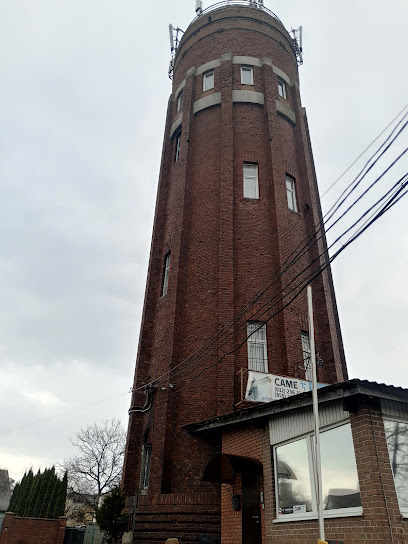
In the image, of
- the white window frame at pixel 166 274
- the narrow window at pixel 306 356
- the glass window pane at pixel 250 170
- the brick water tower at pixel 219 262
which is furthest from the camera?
the glass window pane at pixel 250 170

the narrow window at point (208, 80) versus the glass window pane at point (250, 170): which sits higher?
the narrow window at point (208, 80)

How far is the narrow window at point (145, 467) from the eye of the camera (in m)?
13.6

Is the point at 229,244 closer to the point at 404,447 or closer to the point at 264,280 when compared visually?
the point at 264,280

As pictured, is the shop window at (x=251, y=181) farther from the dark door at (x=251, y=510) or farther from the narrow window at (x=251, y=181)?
the dark door at (x=251, y=510)

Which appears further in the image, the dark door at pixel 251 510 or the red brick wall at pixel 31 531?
the red brick wall at pixel 31 531

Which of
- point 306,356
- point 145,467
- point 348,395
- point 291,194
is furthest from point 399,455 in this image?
point 291,194

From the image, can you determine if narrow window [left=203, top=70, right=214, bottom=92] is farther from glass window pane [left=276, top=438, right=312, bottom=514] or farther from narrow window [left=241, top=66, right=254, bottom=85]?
glass window pane [left=276, top=438, right=312, bottom=514]

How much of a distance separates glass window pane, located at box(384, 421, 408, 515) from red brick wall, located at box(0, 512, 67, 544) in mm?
18594

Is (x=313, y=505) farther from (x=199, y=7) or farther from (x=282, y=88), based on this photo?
(x=199, y=7)

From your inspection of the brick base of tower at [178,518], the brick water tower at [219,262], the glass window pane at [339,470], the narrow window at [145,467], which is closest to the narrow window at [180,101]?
the brick water tower at [219,262]

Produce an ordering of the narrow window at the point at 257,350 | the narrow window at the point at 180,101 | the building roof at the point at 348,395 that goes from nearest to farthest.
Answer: the building roof at the point at 348,395, the narrow window at the point at 257,350, the narrow window at the point at 180,101

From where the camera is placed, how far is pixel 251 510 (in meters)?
9.50

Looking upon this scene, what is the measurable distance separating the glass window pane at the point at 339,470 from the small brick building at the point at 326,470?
15 mm

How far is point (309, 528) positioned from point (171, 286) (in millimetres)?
9870
